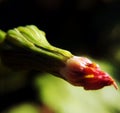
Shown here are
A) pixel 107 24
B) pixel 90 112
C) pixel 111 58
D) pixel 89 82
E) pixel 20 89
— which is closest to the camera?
pixel 89 82

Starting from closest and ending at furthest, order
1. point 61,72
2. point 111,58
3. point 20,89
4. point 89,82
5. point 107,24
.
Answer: point 89,82, point 61,72, point 20,89, point 111,58, point 107,24

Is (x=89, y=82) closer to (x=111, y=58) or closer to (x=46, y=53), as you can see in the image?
(x=46, y=53)

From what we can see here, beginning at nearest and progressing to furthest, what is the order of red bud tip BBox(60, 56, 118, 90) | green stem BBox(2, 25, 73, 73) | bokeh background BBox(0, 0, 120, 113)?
red bud tip BBox(60, 56, 118, 90)
green stem BBox(2, 25, 73, 73)
bokeh background BBox(0, 0, 120, 113)

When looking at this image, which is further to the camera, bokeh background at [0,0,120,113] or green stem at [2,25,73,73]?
bokeh background at [0,0,120,113]

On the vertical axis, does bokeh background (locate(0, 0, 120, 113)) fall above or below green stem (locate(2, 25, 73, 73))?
above

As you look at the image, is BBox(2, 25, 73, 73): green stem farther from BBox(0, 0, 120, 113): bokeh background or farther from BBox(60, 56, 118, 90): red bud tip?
BBox(0, 0, 120, 113): bokeh background

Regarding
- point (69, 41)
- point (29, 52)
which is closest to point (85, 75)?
point (29, 52)

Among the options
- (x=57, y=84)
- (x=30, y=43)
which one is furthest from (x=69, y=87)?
(x=30, y=43)

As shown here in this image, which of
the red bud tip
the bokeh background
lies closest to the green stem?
the red bud tip
